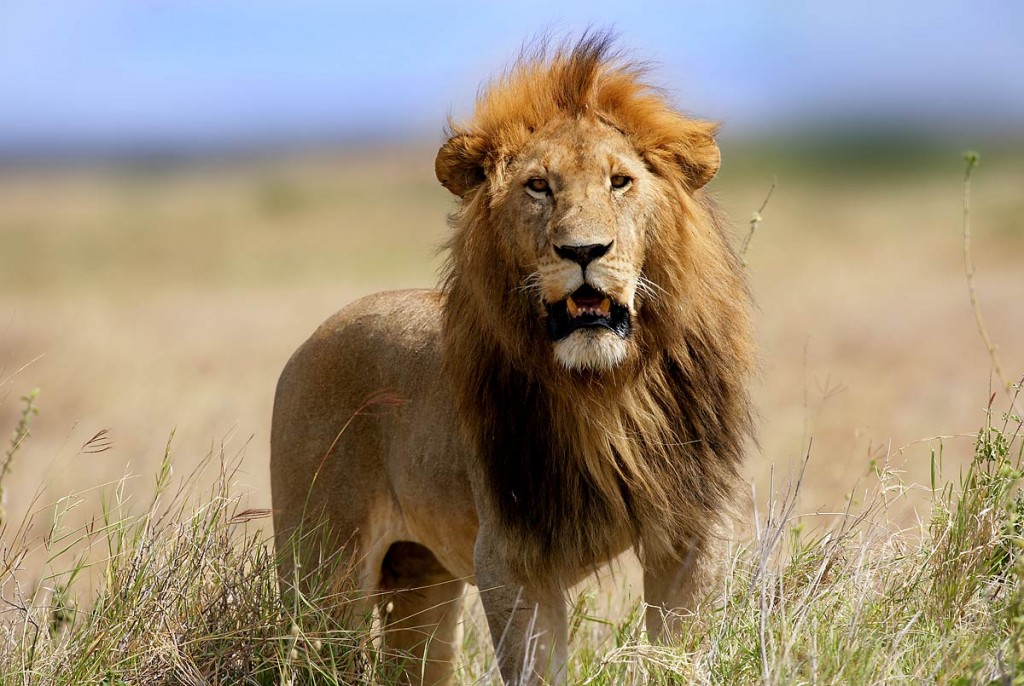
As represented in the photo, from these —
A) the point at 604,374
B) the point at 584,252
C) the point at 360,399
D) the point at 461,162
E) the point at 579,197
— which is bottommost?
the point at 360,399

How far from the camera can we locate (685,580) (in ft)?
12.9

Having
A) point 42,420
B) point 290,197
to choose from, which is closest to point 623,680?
point 42,420

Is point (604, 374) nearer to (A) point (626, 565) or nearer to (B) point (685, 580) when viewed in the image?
(B) point (685, 580)

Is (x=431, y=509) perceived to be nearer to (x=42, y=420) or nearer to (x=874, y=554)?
(x=874, y=554)

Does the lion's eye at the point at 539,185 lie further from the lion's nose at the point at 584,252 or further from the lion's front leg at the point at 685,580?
the lion's front leg at the point at 685,580

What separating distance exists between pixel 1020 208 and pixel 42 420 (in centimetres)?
1731

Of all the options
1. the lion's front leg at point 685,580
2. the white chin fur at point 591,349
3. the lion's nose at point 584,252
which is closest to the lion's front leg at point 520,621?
the lion's front leg at point 685,580

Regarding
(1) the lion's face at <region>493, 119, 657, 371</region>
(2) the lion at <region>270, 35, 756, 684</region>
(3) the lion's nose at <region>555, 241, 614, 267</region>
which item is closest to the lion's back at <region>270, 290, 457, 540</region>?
(2) the lion at <region>270, 35, 756, 684</region>

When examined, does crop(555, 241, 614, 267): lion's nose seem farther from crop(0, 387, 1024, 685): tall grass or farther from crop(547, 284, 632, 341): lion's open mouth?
crop(0, 387, 1024, 685): tall grass

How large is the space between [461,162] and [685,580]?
54.8 inches

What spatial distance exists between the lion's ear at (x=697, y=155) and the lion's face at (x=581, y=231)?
0.18 m

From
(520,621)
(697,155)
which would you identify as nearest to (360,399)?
(520,621)

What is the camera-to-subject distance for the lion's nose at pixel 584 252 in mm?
3494

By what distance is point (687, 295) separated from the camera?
380cm
